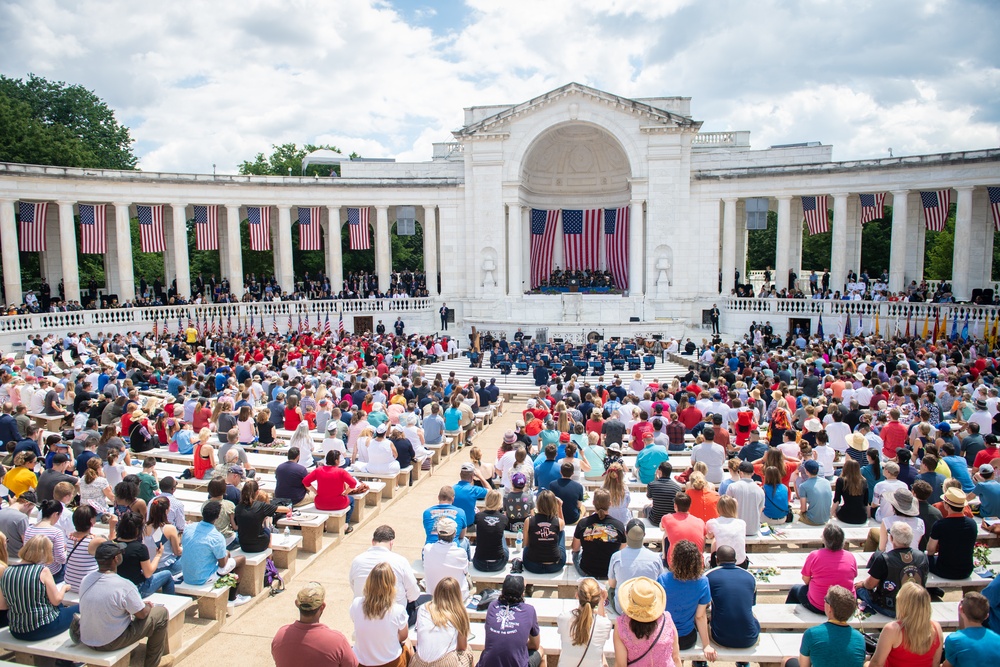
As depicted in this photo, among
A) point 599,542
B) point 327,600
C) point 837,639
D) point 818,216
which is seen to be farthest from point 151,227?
point 837,639

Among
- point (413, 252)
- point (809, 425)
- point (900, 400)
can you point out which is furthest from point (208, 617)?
point (413, 252)

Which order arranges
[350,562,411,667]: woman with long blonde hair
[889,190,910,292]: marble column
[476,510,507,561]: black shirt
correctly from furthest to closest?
[889,190,910,292]: marble column
[476,510,507,561]: black shirt
[350,562,411,667]: woman with long blonde hair

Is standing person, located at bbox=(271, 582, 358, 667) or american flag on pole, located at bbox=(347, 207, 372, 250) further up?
american flag on pole, located at bbox=(347, 207, 372, 250)

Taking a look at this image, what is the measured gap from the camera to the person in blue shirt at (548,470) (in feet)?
39.4

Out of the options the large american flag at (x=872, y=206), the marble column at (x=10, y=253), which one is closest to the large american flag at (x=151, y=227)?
the marble column at (x=10, y=253)

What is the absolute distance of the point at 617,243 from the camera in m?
49.3

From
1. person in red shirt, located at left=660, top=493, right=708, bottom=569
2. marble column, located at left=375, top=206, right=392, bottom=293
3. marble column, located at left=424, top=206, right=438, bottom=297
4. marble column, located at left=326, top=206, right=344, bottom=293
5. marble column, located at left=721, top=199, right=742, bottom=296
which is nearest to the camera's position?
person in red shirt, located at left=660, top=493, right=708, bottom=569

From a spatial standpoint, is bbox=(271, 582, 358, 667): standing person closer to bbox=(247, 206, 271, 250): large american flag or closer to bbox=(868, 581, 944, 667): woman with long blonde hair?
bbox=(868, 581, 944, 667): woman with long blonde hair

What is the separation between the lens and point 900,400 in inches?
736

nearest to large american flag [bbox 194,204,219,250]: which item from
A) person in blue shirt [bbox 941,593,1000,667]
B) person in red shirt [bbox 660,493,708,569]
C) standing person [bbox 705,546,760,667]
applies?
person in red shirt [bbox 660,493,708,569]

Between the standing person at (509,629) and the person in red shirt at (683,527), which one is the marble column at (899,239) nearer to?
the person in red shirt at (683,527)

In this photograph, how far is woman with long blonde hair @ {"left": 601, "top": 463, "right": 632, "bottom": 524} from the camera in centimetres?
981

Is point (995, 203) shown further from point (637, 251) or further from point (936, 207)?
point (637, 251)

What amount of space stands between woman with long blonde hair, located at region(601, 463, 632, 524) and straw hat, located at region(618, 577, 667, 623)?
3341mm
